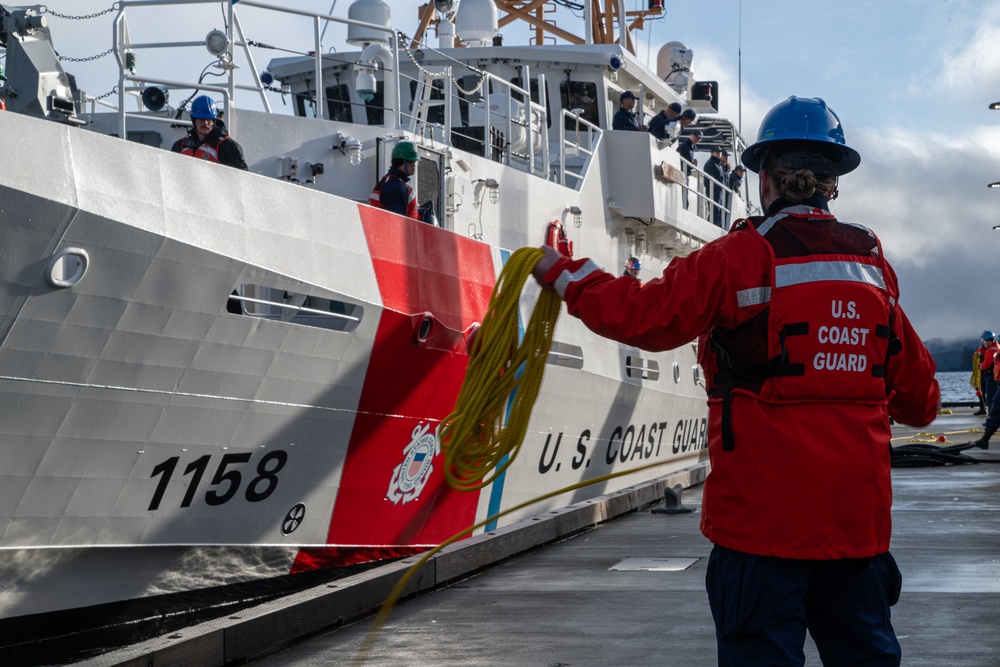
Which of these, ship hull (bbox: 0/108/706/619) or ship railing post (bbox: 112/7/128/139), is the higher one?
ship railing post (bbox: 112/7/128/139)

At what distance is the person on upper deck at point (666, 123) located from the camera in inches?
464

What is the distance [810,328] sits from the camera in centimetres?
250

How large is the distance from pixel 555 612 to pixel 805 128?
3.06 metres

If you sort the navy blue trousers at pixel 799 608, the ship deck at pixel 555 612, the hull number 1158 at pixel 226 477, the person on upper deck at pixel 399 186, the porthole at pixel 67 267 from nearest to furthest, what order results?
the navy blue trousers at pixel 799 608, the ship deck at pixel 555 612, the porthole at pixel 67 267, the hull number 1158 at pixel 226 477, the person on upper deck at pixel 399 186

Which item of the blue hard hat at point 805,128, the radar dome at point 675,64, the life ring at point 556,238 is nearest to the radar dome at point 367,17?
the life ring at point 556,238

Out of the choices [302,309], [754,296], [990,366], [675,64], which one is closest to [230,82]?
[302,309]

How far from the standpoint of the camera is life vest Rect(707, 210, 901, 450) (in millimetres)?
2488

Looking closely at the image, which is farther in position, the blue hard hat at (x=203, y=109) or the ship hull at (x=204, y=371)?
the blue hard hat at (x=203, y=109)

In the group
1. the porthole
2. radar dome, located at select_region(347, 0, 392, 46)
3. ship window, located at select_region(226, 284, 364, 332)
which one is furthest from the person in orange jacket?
the porthole

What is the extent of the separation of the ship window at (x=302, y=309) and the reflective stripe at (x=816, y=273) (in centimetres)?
418

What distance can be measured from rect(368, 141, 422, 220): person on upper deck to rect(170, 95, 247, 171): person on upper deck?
3.19 ft

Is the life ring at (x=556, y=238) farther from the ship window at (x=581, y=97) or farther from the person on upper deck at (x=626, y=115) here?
the ship window at (x=581, y=97)

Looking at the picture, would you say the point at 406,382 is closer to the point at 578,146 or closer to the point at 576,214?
the point at 576,214

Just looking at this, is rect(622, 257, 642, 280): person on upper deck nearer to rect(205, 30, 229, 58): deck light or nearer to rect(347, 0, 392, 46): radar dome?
rect(347, 0, 392, 46): radar dome
